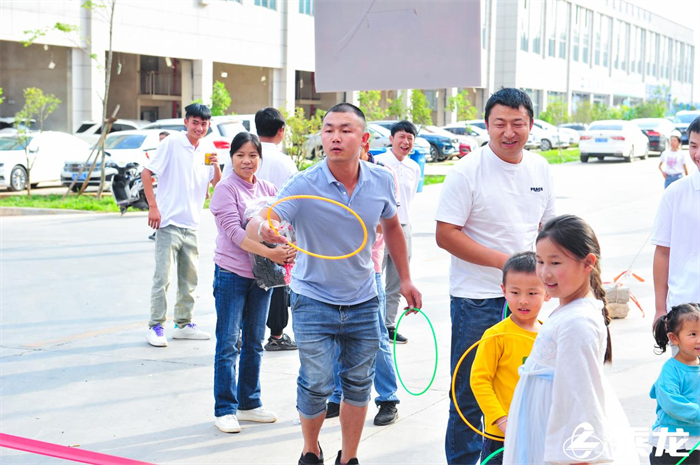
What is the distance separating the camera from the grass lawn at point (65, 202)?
731 inches

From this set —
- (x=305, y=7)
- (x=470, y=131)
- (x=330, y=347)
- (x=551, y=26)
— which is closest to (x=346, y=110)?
(x=330, y=347)

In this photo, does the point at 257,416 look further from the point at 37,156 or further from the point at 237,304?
the point at 37,156

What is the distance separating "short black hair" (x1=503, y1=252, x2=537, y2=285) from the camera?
3.51 metres

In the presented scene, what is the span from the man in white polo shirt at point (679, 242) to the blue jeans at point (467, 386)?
90 centimetres

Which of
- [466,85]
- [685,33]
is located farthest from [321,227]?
[685,33]

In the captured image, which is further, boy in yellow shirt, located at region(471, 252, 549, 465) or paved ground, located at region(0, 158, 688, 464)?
paved ground, located at region(0, 158, 688, 464)

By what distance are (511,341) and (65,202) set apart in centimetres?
1710

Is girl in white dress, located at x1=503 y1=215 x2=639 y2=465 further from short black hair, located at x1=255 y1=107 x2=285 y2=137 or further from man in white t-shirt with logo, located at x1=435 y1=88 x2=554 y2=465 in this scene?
short black hair, located at x1=255 y1=107 x2=285 y2=137

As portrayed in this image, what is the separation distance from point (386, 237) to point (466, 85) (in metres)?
1.07

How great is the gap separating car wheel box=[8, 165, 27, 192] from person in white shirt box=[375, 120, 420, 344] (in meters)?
16.3

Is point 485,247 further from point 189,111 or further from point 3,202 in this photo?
point 3,202

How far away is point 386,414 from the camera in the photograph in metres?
5.51

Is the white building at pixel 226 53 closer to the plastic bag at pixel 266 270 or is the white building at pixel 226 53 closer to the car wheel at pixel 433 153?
the plastic bag at pixel 266 270

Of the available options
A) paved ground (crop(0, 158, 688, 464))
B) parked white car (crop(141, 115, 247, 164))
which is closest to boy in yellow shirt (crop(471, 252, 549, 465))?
paved ground (crop(0, 158, 688, 464))
